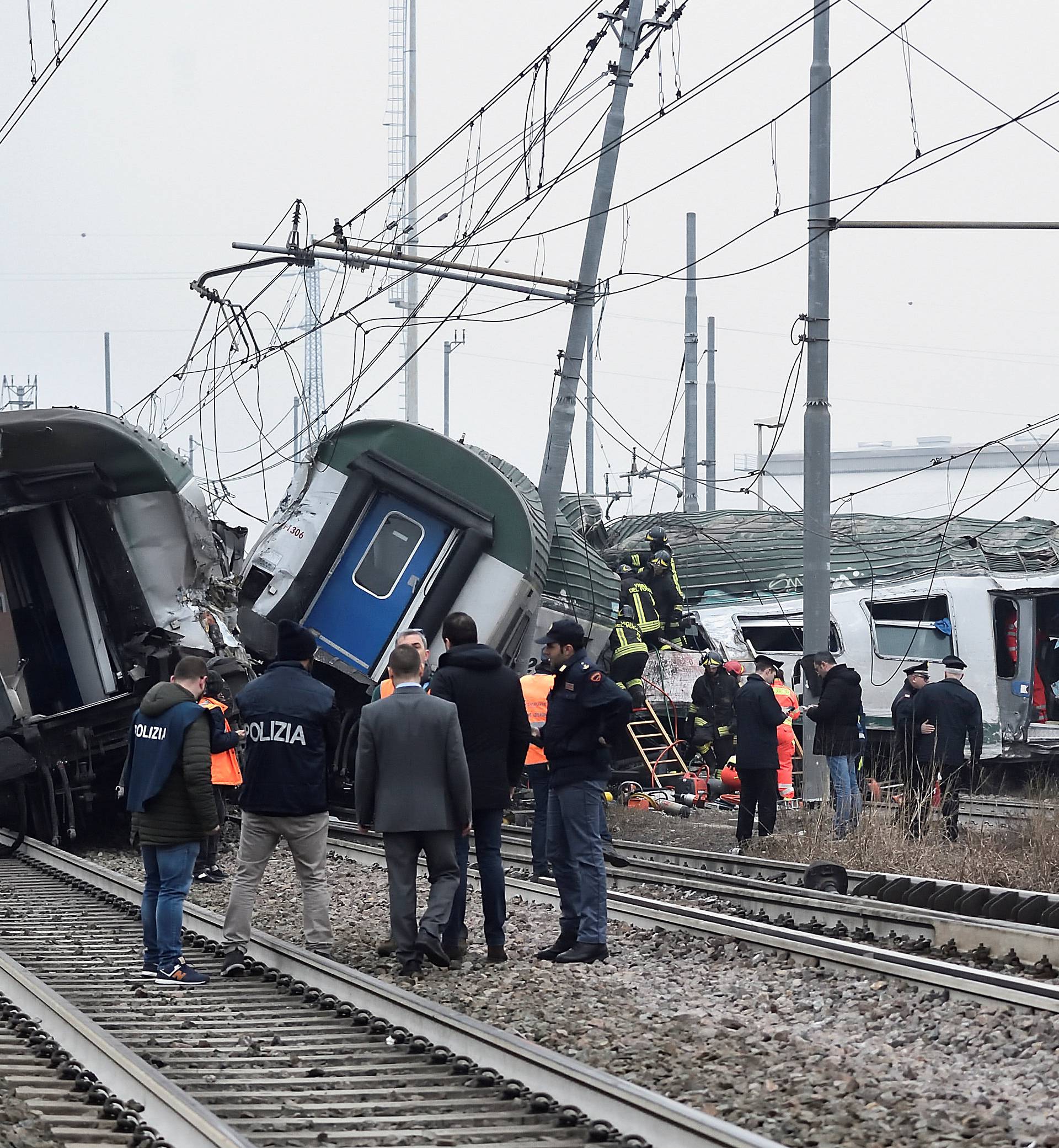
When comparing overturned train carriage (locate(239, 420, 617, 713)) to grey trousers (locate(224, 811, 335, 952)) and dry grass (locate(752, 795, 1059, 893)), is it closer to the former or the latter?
dry grass (locate(752, 795, 1059, 893))

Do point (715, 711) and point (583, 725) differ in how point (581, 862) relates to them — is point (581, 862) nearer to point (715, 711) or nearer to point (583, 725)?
point (583, 725)

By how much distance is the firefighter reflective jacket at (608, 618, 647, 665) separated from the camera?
60.5ft

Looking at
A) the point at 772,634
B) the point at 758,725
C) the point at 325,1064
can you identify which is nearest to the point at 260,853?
the point at 325,1064

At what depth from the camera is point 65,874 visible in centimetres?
1195

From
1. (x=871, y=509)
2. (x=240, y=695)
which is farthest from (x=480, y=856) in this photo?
(x=871, y=509)

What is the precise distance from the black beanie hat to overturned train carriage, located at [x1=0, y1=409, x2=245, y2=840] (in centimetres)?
499

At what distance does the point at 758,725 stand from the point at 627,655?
5530 mm

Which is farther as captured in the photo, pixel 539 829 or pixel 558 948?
pixel 539 829

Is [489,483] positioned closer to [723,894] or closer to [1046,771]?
[723,894]

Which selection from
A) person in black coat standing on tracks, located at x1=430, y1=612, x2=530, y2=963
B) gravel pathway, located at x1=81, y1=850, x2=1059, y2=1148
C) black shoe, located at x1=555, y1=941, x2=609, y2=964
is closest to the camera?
gravel pathway, located at x1=81, y1=850, x2=1059, y2=1148

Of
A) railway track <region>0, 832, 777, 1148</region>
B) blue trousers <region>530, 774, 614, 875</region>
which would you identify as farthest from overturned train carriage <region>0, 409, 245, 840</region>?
railway track <region>0, 832, 777, 1148</region>

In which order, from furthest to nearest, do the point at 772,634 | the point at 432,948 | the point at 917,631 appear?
1. the point at 772,634
2. the point at 917,631
3. the point at 432,948

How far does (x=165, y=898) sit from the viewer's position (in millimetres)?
7781

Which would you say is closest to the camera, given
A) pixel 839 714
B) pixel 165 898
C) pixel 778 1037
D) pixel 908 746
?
pixel 778 1037
